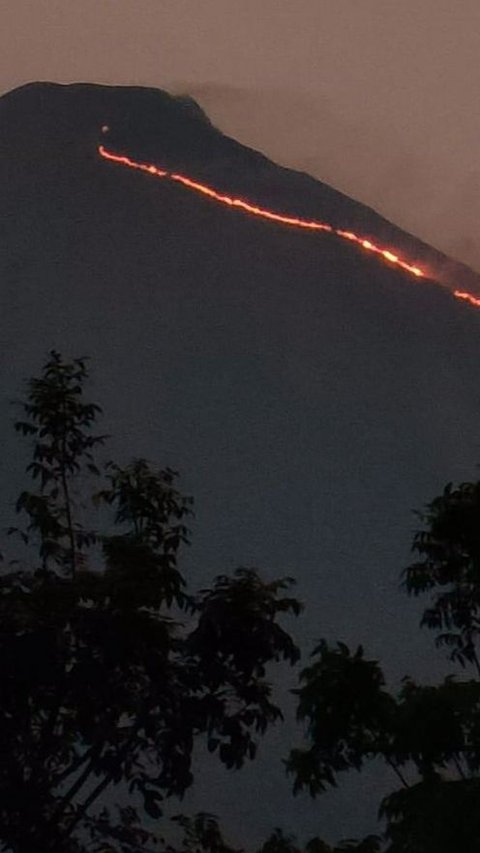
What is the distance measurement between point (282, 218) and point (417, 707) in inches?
1480

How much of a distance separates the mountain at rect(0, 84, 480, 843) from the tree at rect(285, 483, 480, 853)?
56.5ft

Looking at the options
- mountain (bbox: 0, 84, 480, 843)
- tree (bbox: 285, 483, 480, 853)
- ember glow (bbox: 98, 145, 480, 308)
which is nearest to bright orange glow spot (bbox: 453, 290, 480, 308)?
ember glow (bbox: 98, 145, 480, 308)

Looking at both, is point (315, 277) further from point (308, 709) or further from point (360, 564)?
point (308, 709)

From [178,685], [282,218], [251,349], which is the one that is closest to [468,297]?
[282,218]


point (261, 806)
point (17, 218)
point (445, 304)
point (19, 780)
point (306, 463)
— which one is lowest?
point (19, 780)

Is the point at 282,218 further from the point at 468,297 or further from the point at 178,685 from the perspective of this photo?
the point at 178,685

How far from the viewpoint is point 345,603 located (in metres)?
31.2

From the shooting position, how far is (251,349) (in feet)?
127

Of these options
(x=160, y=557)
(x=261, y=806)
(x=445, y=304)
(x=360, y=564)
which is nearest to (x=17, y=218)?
(x=445, y=304)

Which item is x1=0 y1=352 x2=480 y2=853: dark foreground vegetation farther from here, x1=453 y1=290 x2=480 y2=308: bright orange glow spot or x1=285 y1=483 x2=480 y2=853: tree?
x1=453 y1=290 x2=480 y2=308: bright orange glow spot

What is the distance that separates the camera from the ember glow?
42.1 meters

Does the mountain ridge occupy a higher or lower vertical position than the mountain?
higher

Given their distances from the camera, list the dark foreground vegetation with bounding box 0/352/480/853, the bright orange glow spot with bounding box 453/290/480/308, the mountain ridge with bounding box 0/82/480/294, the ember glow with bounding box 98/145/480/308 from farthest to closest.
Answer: the mountain ridge with bounding box 0/82/480/294, the ember glow with bounding box 98/145/480/308, the bright orange glow spot with bounding box 453/290/480/308, the dark foreground vegetation with bounding box 0/352/480/853

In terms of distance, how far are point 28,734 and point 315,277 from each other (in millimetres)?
34746
